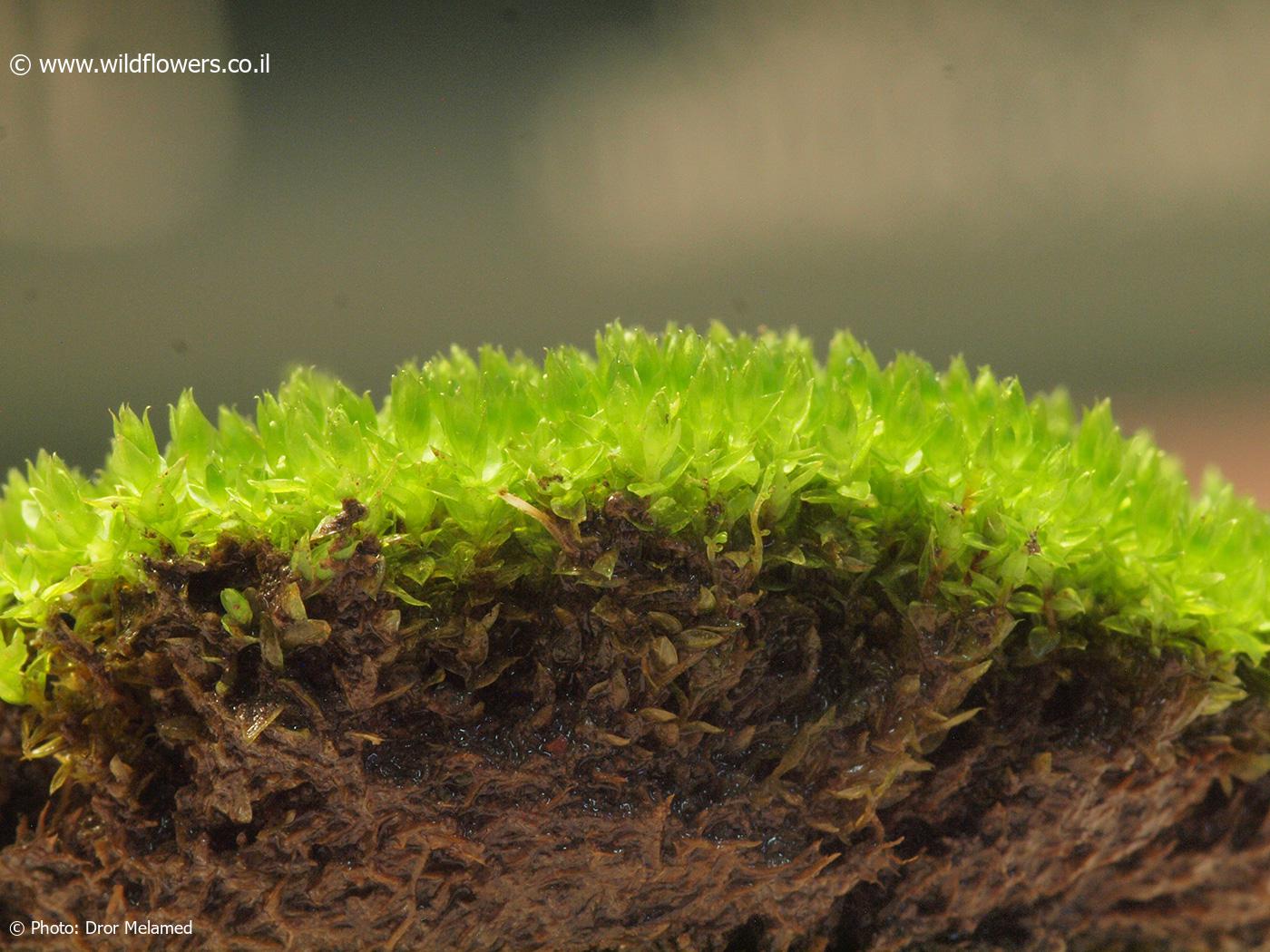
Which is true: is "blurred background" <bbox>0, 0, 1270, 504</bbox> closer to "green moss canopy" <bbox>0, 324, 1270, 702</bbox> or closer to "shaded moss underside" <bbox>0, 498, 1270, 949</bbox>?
"green moss canopy" <bbox>0, 324, 1270, 702</bbox>

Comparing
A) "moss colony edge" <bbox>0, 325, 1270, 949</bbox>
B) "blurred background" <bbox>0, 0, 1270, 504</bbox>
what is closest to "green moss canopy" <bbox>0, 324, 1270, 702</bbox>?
"moss colony edge" <bbox>0, 325, 1270, 949</bbox>

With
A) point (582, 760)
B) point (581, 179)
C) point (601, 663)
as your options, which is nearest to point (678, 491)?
point (601, 663)

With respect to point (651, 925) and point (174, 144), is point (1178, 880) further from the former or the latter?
point (174, 144)

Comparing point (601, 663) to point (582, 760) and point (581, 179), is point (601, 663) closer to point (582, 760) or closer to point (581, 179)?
point (582, 760)

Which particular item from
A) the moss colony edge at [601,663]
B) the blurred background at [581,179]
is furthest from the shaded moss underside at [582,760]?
the blurred background at [581,179]

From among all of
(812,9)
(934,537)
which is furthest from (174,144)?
(934,537)

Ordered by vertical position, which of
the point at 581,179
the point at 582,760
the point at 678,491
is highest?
the point at 581,179

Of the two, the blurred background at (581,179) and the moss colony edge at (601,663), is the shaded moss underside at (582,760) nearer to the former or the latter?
the moss colony edge at (601,663)
